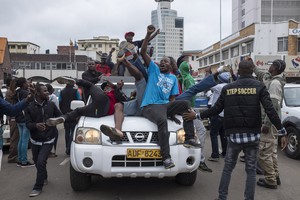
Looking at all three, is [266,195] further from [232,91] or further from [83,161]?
[83,161]

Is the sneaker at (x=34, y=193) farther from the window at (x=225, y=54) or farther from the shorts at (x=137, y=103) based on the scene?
the window at (x=225, y=54)

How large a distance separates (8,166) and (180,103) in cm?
406

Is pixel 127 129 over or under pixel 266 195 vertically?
over

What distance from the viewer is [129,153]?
4566mm

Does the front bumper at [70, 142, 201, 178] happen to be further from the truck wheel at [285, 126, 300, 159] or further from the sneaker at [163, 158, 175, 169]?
the truck wheel at [285, 126, 300, 159]

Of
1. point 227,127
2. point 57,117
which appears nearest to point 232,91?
point 227,127

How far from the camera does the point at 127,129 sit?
187 inches

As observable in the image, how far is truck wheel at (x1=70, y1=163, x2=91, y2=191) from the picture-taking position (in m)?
4.97

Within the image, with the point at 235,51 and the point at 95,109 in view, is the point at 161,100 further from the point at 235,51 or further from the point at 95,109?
the point at 235,51

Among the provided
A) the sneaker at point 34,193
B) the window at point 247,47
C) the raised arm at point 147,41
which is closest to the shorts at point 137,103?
the raised arm at point 147,41

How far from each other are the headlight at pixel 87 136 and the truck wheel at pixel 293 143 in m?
4.72

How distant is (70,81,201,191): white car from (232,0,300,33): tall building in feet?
226

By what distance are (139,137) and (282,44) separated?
124 ft

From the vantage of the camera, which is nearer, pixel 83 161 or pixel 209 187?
pixel 83 161
